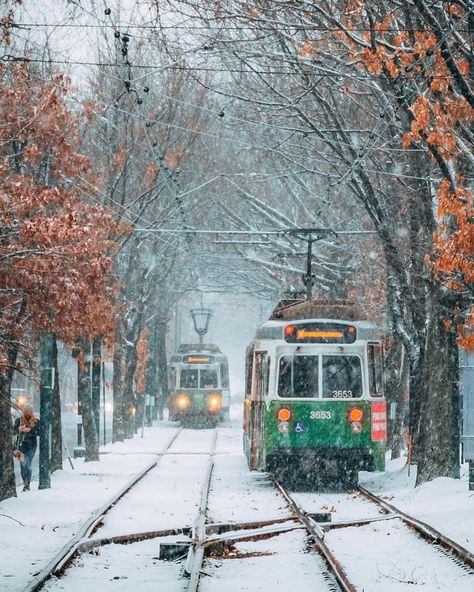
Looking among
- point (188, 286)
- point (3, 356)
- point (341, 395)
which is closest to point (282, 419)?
point (341, 395)

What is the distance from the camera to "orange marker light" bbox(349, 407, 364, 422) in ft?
70.5

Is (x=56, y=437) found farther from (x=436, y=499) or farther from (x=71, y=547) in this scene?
(x=71, y=547)

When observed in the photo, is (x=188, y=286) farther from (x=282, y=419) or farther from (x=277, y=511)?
(x=277, y=511)

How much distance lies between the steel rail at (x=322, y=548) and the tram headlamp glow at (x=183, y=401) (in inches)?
1330

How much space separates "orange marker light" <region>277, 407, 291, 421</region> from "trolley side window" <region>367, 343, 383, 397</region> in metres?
1.51

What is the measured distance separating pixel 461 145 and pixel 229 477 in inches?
476

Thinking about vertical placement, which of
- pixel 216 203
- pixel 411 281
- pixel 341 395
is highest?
pixel 216 203

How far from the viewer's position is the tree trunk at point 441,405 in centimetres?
2012

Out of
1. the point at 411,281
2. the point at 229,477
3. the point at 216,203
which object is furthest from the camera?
the point at 216,203

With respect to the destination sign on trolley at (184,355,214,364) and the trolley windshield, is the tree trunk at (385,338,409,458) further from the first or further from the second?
the destination sign on trolley at (184,355,214,364)

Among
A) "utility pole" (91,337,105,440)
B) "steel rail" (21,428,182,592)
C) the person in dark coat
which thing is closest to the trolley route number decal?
"steel rail" (21,428,182,592)

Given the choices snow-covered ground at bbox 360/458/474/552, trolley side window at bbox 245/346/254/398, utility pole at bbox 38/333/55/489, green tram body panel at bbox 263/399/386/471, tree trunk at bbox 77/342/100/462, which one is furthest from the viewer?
tree trunk at bbox 77/342/100/462

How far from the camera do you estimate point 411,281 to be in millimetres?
24031

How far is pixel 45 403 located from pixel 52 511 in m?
4.35
